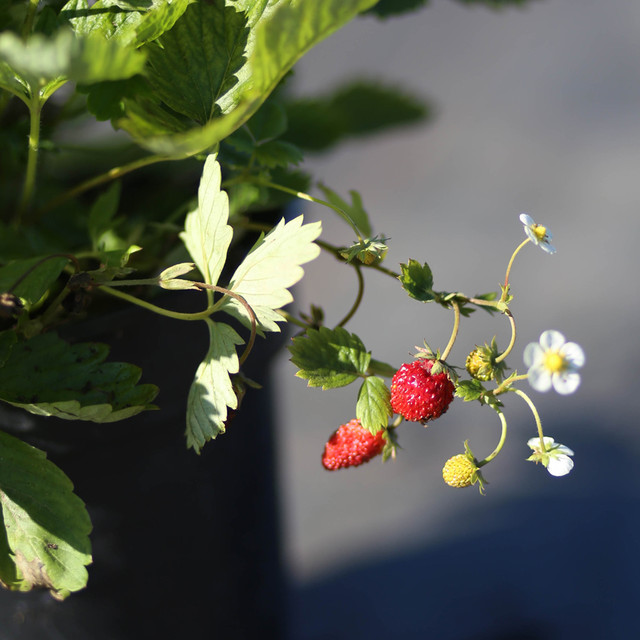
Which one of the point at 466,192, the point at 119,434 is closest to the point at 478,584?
the point at 119,434

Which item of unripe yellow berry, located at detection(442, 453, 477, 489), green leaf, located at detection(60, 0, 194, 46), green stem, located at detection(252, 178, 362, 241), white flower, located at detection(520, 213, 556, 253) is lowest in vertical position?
unripe yellow berry, located at detection(442, 453, 477, 489)

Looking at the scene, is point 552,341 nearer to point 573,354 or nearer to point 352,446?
point 573,354

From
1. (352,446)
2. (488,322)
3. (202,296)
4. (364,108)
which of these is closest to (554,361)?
(352,446)

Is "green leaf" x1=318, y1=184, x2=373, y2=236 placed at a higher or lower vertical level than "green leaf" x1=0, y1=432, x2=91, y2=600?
higher

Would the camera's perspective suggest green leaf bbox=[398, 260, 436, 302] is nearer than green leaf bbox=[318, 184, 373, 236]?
Yes

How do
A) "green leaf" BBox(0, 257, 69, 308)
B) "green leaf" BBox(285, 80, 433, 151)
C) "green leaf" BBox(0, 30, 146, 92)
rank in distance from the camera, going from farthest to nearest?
"green leaf" BBox(285, 80, 433, 151) → "green leaf" BBox(0, 257, 69, 308) → "green leaf" BBox(0, 30, 146, 92)

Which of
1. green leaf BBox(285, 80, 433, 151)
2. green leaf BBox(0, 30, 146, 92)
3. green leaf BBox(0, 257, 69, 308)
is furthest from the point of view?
green leaf BBox(285, 80, 433, 151)

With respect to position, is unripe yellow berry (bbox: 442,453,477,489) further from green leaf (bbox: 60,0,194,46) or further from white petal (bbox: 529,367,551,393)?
green leaf (bbox: 60,0,194,46)

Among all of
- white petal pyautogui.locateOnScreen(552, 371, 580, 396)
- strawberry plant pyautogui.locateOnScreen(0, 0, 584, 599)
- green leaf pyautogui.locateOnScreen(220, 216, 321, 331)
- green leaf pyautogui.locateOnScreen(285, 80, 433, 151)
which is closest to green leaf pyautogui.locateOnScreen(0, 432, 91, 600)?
strawberry plant pyautogui.locateOnScreen(0, 0, 584, 599)
